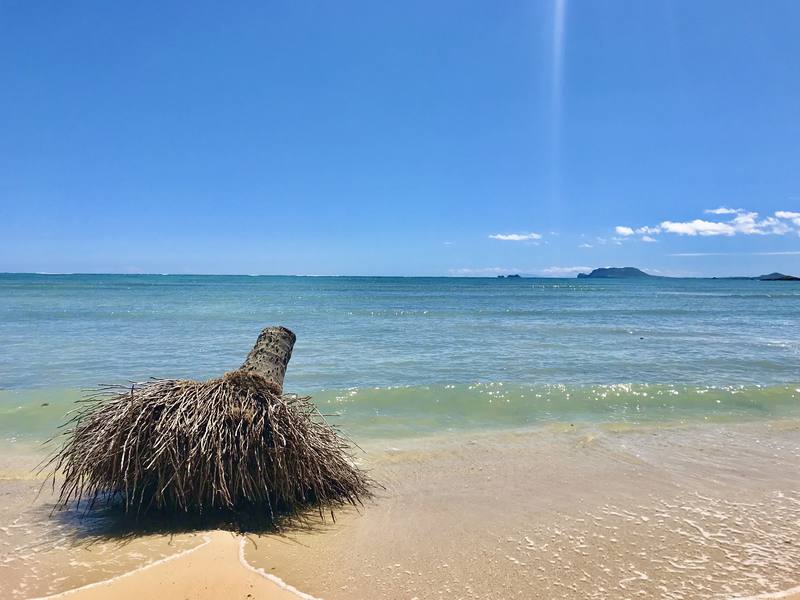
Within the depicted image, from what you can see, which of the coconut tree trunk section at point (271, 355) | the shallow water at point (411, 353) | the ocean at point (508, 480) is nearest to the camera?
the ocean at point (508, 480)

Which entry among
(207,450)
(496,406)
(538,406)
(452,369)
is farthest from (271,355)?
(452,369)

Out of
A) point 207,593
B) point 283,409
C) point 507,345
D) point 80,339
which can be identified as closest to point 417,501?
point 283,409

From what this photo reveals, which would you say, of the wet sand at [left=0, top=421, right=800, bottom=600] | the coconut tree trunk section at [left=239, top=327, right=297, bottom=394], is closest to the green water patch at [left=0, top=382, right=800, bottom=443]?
the coconut tree trunk section at [left=239, top=327, right=297, bottom=394]

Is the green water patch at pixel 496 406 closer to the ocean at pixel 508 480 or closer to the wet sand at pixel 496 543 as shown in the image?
the ocean at pixel 508 480

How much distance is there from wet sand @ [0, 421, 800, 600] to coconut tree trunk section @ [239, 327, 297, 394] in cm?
151

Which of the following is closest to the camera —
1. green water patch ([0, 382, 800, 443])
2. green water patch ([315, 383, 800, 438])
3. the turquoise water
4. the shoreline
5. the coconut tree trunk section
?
the shoreline

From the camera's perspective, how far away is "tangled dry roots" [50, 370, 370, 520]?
13.4ft

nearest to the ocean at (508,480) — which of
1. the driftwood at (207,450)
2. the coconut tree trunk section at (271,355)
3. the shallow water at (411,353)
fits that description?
the shallow water at (411,353)

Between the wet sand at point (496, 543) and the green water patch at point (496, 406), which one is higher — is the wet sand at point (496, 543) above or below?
above

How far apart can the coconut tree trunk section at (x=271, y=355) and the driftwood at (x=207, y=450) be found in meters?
0.62

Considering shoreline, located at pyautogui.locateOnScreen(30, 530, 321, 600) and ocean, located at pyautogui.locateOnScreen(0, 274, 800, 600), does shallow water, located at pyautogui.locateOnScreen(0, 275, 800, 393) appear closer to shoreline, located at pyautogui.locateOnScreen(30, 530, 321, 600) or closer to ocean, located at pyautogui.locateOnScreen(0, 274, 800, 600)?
ocean, located at pyautogui.locateOnScreen(0, 274, 800, 600)

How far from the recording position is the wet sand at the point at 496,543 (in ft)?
11.6

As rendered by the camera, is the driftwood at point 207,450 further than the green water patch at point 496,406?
No

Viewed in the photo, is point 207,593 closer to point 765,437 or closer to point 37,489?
point 37,489
